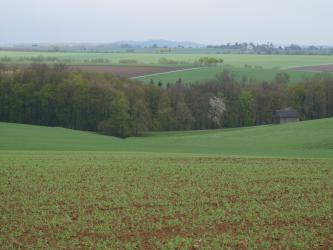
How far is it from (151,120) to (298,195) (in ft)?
187

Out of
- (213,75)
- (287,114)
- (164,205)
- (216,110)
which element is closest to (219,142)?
(287,114)

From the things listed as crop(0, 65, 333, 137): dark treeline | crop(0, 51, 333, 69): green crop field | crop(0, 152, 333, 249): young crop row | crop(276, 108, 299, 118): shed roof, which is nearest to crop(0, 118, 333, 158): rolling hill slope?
crop(0, 152, 333, 249): young crop row

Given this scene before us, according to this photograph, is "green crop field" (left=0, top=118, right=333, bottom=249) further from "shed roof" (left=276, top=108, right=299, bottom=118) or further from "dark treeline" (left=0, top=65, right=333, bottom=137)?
"shed roof" (left=276, top=108, right=299, bottom=118)

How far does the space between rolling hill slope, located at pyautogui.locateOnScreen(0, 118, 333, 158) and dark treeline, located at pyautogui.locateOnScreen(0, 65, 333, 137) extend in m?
18.5

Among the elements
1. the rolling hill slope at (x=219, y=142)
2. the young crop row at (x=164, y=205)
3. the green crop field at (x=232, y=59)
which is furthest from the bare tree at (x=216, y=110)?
the green crop field at (x=232, y=59)

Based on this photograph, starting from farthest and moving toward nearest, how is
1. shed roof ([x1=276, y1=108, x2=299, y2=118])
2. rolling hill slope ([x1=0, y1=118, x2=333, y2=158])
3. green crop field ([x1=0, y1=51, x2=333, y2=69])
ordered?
1. green crop field ([x1=0, y1=51, x2=333, y2=69])
2. shed roof ([x1=276, y1=108, x2=299, y2=118])
3. rolling hill slope ([x1=0, y1=118, x2=333, y2=158])

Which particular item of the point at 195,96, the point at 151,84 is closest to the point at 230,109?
the point at 195,96

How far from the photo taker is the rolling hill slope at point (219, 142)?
37.3m

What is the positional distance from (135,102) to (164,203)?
2247 inches

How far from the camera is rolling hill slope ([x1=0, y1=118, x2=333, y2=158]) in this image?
122 ft

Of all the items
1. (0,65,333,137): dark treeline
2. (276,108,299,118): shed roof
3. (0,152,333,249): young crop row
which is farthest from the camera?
(276,108,299,118): shed roof

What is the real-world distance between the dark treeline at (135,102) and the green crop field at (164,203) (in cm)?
4408

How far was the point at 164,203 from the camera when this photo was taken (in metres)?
16.6

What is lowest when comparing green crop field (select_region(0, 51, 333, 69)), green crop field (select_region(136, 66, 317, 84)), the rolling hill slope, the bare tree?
the bare tree
